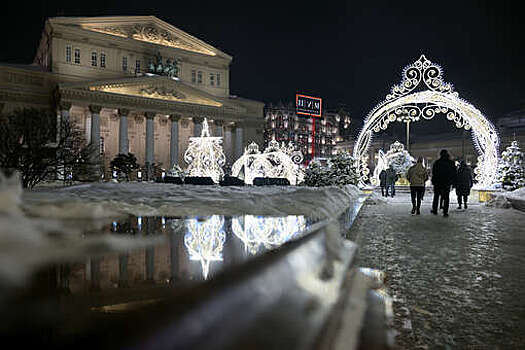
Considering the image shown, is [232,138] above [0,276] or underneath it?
above

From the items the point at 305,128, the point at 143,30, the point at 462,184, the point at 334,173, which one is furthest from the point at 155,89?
the point at 305,128

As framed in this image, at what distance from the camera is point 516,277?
3.47m

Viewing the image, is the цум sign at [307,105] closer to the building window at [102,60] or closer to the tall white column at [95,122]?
the building window at [102,60]

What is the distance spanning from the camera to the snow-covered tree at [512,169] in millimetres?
15203

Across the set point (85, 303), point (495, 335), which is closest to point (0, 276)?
point (85, 303)

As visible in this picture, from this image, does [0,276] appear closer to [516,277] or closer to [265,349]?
[265,349]

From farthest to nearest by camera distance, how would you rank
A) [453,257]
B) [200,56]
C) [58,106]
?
[200,56], [58,106], [453,257]

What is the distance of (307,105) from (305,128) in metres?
17.7

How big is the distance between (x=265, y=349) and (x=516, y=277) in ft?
12.9

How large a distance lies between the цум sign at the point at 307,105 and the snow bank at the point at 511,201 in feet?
124

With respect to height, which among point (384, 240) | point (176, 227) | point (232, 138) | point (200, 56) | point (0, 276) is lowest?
point (384, 240)

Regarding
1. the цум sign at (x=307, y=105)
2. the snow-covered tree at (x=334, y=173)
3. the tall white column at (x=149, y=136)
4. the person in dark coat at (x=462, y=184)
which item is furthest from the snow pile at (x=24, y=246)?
the цум sign at (x=307, y=105)

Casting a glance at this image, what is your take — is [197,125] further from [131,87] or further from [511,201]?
[511,201]

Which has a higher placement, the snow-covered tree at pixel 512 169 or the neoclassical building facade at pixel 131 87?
the neoclassical building facade at pixel 131 87
